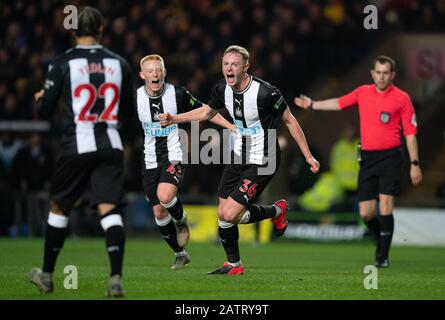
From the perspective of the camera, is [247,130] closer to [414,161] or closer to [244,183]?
[244,183]

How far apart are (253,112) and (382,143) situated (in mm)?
2763

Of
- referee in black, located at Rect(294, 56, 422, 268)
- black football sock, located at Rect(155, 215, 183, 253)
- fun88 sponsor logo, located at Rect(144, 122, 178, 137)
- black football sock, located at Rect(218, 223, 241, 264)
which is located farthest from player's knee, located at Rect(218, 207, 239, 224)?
referee in black, located at Rect(294, 56, 422, 268)

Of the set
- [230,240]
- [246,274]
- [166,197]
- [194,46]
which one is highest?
[194,46]

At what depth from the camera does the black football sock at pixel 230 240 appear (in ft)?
37.6

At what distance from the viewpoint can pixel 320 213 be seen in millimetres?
20547

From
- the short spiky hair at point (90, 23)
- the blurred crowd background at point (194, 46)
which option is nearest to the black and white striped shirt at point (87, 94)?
the short spiky hair at point (90, 23)

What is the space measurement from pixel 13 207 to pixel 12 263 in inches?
315

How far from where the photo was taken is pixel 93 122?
348 inches

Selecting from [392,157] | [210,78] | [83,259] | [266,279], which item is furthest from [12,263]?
[210,78]

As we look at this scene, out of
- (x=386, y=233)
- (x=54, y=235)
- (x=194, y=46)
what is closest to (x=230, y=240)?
(x=386, y=233)

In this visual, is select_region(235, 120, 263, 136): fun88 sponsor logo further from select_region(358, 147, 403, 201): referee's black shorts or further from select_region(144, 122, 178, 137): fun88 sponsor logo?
select_region(358, 147, 403, 201): referee's black shorts

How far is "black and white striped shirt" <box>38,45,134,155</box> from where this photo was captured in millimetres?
8742

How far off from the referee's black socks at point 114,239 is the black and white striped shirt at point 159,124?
3765mm

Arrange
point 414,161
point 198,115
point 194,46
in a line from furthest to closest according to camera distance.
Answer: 1. point 194,46
2. point 414,161
3. point 198,115
